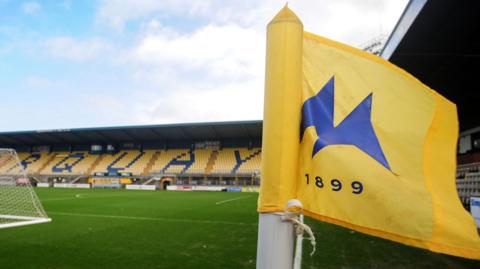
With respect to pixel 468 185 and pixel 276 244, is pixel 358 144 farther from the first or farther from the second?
pixel 468 185

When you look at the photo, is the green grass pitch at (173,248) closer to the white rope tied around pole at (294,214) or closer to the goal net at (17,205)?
the goal net at (17,205)

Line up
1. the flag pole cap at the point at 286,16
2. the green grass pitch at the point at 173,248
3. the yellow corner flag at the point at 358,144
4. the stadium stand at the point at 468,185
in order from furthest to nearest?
1. the stadium stand at the point at 468,185
2. the green grass pitch at the point at 173,248
3. the flag pole cap at the point at 286,16
4. the yellow corner flag at the point at 358,144

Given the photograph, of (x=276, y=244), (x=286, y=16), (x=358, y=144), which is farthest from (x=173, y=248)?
(x=286, y=16)

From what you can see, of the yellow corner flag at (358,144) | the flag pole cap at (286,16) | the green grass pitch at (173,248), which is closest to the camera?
the yellow corner flag at (358,144)

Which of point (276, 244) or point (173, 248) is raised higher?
point (276, 244)

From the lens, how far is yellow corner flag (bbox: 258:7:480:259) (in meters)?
1.19

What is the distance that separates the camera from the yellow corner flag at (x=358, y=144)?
119cm

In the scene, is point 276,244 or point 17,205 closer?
point 276,244

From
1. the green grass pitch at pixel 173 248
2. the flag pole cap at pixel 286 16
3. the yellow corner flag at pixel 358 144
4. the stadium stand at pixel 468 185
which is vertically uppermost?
the flag pole cap at pixel 286 16

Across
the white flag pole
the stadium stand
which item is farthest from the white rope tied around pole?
the stadium stand

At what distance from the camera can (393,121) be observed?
4.33 feet

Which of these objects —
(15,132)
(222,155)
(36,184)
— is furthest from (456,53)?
(15,132)

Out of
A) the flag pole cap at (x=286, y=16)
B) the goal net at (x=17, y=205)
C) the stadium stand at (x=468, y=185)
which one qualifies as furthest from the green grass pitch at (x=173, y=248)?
the stadium stand at (x=468, y=185)

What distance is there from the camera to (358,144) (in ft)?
4.36
